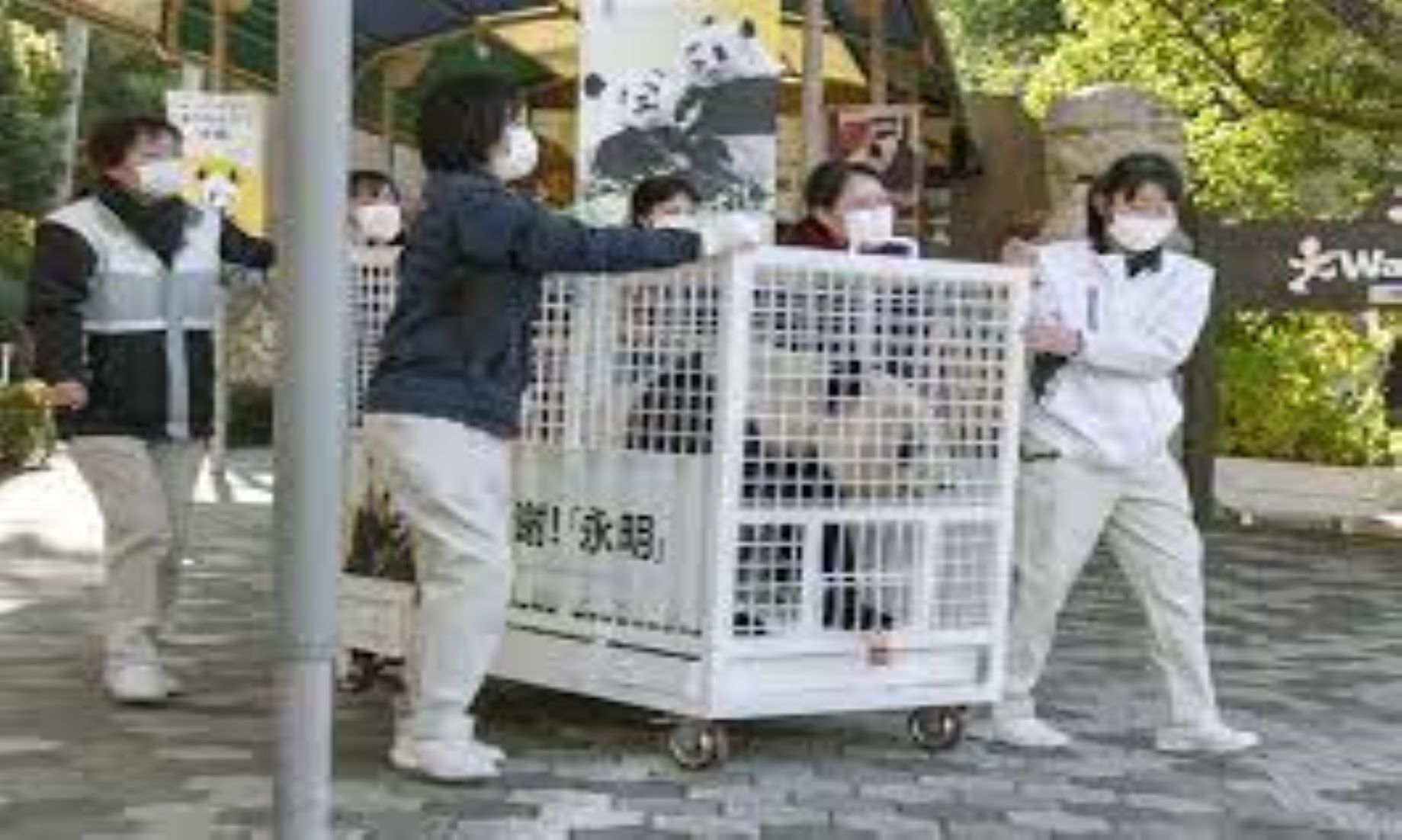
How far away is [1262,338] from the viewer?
15016 millimetres

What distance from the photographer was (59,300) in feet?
22.7

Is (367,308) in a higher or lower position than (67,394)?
higher

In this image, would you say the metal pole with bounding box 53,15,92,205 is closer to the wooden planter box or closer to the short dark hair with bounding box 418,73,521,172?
the wooden planter box

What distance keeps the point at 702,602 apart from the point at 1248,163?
1364cm

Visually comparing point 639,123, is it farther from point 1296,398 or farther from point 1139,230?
point 1296,398

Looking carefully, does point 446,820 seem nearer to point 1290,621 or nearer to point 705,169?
point 705,169

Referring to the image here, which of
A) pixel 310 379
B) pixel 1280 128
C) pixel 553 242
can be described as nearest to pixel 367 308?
pixel 553 242

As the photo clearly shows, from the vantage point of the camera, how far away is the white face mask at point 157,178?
7.16 meters

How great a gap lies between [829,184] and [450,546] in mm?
1666

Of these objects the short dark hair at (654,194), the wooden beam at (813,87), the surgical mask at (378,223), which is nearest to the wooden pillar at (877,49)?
the wooden beam at (813,87)

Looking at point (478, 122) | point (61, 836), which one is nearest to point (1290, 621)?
point (478, 122)

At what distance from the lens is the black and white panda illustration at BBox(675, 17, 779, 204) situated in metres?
7.61

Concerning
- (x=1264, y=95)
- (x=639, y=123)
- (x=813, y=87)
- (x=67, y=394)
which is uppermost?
(x=1264, y=95)

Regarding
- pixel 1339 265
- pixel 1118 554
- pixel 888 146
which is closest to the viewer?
pixel 1118 554
